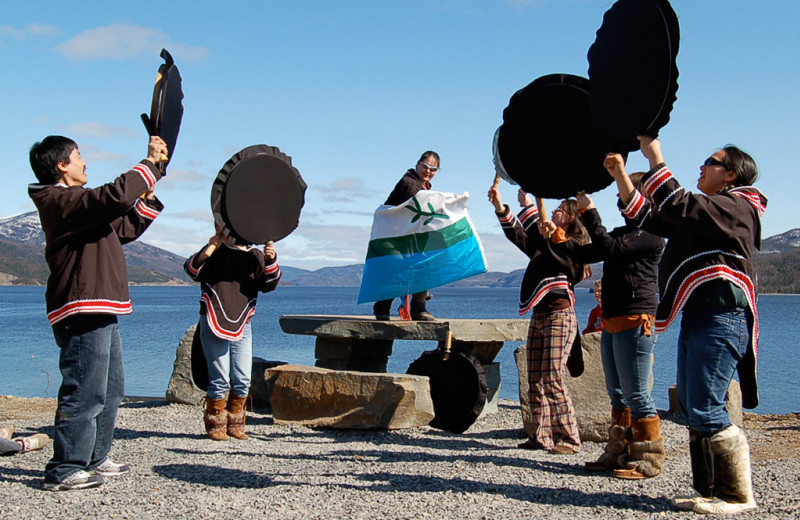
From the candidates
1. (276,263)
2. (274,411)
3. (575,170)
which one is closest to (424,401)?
(274,411)

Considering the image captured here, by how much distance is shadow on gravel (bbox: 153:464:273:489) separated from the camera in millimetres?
5027

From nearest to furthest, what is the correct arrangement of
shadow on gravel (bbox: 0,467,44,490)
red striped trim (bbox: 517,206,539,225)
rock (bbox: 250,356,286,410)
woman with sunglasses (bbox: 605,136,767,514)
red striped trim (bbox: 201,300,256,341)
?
woman with sunglasses (bbox: 605,136,767,514)
shadow on gravel (bbox: 0,467,44,490)
red striped trim (bbox: 517,206,539,225)
red striped trim (bbox: 201,300,256,341)
rock (bbox: 250,356,286,410)

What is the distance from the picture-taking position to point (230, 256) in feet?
23.3

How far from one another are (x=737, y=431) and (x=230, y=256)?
187 inches

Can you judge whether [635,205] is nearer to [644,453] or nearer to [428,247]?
[644,453]

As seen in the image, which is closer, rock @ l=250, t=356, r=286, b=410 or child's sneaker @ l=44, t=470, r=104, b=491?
child's sneaker @ l=44, t=470, r=104, b=491

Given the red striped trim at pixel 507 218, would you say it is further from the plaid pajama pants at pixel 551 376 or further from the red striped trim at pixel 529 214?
the plaid pajama pants at pixel 551 376

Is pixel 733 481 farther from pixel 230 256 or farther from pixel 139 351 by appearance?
pixel 139 351

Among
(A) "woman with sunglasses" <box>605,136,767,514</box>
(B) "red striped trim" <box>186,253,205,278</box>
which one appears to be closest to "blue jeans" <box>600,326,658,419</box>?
(A) "woman with sunglasses" <box>605,136,767,514</box>

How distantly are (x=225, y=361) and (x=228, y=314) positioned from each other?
469 millimetres

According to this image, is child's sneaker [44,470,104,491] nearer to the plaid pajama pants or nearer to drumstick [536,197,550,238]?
the plaid pajama pants

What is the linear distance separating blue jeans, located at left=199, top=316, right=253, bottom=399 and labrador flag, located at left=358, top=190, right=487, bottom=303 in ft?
7.32

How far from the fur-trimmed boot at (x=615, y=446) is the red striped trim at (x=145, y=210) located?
3897mm

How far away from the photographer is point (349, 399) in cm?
788
